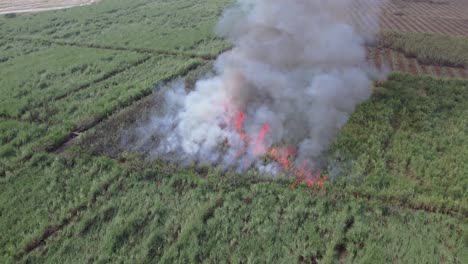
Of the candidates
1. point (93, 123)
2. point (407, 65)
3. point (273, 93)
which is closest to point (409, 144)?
point (273, 93)

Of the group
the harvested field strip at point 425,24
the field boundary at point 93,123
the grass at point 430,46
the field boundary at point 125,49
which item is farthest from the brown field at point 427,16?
the field boundary at point 93,123

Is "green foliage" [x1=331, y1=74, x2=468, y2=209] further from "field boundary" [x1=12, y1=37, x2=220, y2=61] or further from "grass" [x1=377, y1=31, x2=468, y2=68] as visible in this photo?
"field boundary" [x1=12, y1=37, x2=220, y2=61]

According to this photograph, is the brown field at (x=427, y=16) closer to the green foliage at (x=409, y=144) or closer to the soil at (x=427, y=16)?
the soil at (x=427, y=16)

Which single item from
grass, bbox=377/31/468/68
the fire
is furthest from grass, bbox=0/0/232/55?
grass, bbox=377/31/468/68

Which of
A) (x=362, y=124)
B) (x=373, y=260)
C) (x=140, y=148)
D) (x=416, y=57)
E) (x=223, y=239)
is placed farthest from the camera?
(x=416, y=57)

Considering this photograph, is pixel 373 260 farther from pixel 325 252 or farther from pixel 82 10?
pixel 82 10

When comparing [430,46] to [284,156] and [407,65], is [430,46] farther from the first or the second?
[284,156]

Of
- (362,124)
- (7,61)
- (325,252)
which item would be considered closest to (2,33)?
(7,61)
